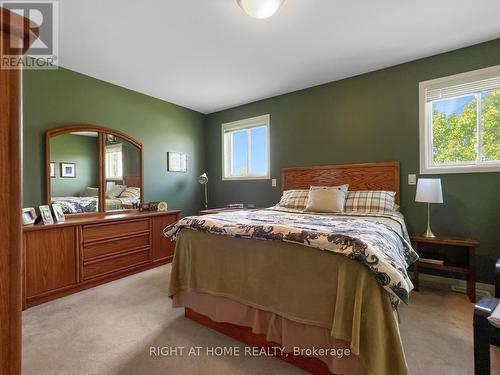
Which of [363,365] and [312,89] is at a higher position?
[312,89]

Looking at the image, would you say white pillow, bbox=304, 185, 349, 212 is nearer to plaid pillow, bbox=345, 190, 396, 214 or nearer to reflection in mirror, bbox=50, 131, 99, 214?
plaid pillow, bbox=345, 190, 396, 214

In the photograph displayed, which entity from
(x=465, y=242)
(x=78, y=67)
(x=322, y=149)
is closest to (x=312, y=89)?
(x=322, y=149)

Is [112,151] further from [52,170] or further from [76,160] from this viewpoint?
[52,170]

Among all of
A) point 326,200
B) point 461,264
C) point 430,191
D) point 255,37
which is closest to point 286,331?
point 326,200

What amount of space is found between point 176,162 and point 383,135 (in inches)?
126

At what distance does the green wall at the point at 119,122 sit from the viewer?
2674 millimetres

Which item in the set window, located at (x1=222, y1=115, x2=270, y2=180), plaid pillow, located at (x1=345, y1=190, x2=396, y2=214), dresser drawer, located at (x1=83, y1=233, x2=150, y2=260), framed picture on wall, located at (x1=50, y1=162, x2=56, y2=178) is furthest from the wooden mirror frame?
plaid pillow, located at (x1=345, y1=190, x2=396, y2=214)

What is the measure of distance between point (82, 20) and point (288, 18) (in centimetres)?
178

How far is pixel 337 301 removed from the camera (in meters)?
1.30

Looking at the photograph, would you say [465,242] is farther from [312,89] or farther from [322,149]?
[312,89]

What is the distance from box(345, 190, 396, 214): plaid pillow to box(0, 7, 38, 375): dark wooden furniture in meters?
2.82

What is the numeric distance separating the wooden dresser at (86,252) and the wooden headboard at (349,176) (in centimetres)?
205

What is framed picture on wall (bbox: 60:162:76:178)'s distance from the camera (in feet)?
9.52

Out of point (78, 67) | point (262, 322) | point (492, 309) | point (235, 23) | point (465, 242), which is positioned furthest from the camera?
point (78, 67)
